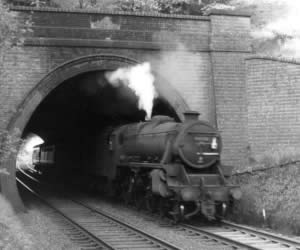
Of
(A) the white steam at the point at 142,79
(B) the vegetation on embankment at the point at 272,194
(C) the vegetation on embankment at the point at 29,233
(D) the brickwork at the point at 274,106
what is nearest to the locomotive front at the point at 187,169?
(B) the vegetation on embankment at the point at 272,194

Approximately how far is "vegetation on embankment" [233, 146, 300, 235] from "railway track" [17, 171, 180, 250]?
3282mm

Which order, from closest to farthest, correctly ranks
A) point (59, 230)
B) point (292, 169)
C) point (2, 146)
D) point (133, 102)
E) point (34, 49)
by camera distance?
1. point (2, 146)
2. point (59, 230)
3. point (292, 169)
4. point (34, 49)
5. point (133, 102)

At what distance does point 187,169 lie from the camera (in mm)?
12500

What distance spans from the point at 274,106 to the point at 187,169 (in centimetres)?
541

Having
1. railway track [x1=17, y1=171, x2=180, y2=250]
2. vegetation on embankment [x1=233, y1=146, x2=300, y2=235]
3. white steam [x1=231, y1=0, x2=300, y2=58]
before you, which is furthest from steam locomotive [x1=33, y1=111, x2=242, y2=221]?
white steam [x1=231, y1=0, x2=300, y2=58]

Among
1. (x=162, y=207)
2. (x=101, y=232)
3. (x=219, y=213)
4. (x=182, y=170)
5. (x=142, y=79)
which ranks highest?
(x=142, y=79)

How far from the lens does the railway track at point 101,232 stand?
9.81 meters

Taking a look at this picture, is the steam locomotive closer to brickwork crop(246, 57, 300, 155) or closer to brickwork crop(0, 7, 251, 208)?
brickwork crop(0, 7, 251, 208)

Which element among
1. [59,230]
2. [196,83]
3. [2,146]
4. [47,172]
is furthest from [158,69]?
[47,172]

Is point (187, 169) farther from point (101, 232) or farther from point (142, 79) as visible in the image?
point (142, 79)

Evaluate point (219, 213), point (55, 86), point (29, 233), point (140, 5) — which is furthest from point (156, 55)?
point (140, 5)

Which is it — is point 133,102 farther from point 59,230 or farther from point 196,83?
point 59,230

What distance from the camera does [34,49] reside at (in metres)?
15.4

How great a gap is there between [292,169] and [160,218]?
12.4ft
